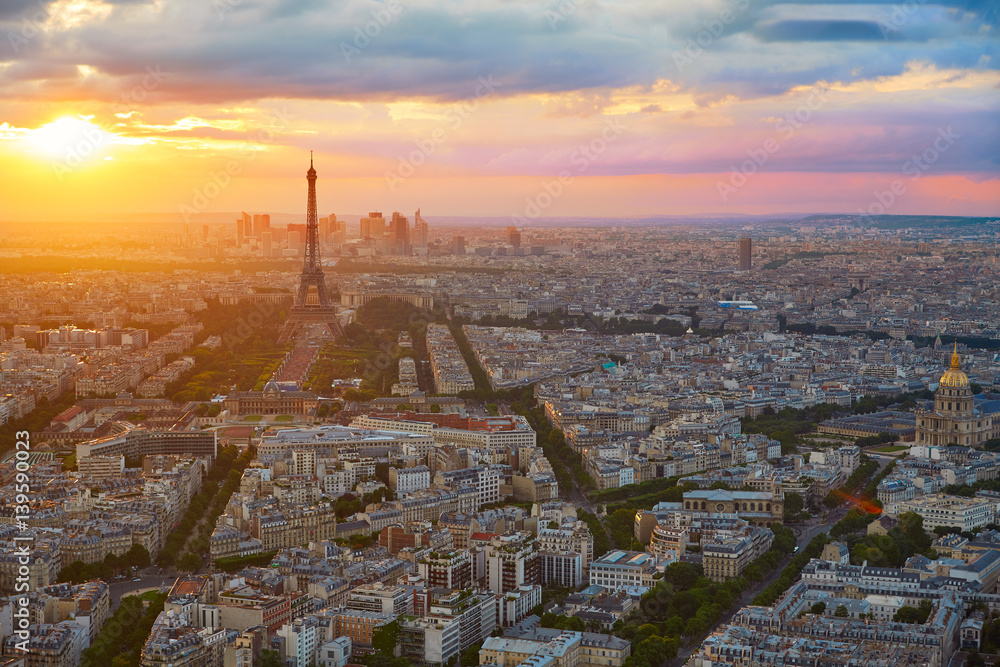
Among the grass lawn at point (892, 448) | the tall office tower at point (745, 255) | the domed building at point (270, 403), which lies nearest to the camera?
the grass lawn at point (892, 448)

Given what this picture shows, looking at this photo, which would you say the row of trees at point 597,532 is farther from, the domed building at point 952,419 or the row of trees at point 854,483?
the domed building at point 952,419

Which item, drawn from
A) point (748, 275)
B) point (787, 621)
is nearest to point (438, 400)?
point (787, 621)

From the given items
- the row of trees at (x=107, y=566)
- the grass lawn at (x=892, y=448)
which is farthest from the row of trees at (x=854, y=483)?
the row of trees at (x=107, y=566)

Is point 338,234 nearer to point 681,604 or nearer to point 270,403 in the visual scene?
point 270,403

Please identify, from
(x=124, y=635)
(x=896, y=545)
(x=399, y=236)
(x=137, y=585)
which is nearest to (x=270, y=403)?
(x=137, y=585)

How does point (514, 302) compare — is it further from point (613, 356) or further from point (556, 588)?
point (556, 588)
